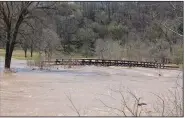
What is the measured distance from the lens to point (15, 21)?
1368 inches

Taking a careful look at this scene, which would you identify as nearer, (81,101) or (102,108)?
(102,108)

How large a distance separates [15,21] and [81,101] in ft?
68.3

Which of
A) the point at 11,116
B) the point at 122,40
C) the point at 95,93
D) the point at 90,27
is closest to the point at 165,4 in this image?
the point at 11,116

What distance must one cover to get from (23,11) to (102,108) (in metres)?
21.6

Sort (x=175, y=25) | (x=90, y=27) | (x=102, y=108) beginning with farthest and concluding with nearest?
(x=90, y=27)
(x=102, y=108)
(x=175, y=25)

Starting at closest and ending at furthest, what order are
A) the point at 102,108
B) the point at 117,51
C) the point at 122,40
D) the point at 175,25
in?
the point at 175,25 → the point at 102,108 → the point at 117,51 → the point at 122,40

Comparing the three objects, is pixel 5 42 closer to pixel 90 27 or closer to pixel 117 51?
pixel 117 51

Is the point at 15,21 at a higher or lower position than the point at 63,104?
higher

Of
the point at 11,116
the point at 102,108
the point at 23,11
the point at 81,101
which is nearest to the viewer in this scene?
the point at 11,116

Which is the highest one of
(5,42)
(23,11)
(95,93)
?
(23,11)

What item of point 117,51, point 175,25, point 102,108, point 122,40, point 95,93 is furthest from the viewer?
point 122,40

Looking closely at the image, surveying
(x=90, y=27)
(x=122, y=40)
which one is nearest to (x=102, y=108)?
(x=122, y=40)

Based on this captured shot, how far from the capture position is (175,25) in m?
4.09

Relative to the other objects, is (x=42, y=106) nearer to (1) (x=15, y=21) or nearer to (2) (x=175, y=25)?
(2) (x=175, y=25)
